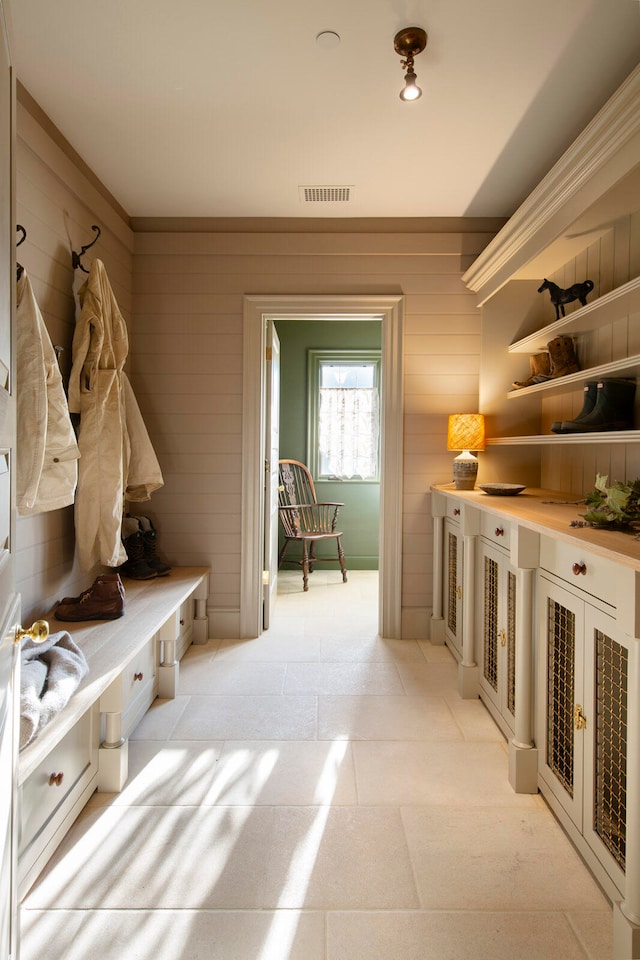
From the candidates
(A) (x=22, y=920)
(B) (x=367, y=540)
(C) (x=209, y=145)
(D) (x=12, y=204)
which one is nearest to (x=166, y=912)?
(A) (x=22, y=920)

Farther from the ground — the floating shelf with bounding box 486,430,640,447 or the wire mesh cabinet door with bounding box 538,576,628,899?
the floating shelf with bounding box 486,430,640,447

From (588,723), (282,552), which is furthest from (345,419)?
(588,723)

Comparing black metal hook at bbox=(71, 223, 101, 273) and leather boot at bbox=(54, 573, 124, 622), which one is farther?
black metal hook at bbox=(71, 223, 101, 273)

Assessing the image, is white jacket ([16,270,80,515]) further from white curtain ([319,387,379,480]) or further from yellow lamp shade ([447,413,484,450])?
white curtain ([319,387,379,480])

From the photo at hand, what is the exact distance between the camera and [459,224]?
3.27m

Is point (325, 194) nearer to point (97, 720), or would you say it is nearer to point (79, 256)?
point (79, 256)

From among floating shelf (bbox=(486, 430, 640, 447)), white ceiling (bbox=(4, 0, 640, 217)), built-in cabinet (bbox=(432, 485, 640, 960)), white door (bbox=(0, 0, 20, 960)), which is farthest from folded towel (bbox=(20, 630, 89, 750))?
white ceiling (bbox=(4, 0, 640, 217))

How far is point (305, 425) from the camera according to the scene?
5.55 m

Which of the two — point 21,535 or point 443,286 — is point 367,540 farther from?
point 21,535

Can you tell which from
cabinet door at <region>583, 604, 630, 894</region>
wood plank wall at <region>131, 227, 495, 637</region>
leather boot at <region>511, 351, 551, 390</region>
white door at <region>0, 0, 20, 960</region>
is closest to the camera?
white door at <region>0, 0, 20, 960</region>

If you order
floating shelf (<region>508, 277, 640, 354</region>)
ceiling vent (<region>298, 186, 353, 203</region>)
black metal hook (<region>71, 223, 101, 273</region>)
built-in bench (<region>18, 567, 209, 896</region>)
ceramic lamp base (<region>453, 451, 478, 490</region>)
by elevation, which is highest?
ceiling vent (<region>298, 186, 353, 203</region>)

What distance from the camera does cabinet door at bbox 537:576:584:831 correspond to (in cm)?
157

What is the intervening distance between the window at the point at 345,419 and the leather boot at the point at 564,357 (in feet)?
9.76

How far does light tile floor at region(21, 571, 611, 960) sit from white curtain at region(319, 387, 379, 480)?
3.17m
